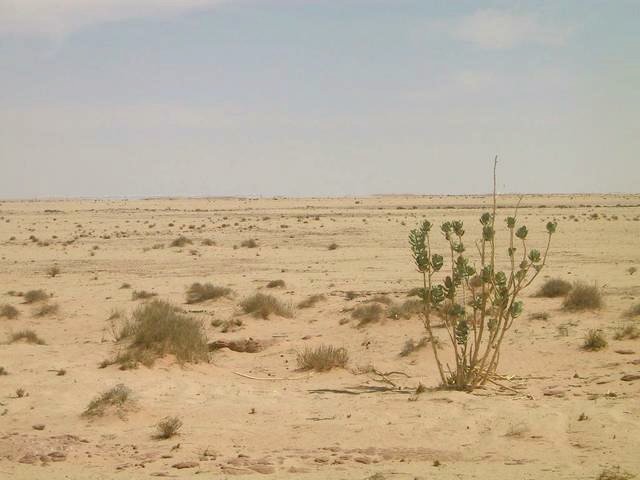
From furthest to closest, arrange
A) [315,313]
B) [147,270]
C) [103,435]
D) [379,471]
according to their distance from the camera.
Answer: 1. [147,270]
2. [315,313]
3. [103,435]
4. [379,471]

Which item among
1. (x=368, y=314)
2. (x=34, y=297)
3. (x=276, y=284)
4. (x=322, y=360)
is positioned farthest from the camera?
(x=276, y=284)

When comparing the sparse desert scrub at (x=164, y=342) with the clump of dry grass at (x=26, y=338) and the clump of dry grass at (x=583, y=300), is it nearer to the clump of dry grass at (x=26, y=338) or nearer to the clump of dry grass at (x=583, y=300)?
the clump of dry grass at (x=26, y=338)

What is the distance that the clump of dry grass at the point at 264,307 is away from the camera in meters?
17.8

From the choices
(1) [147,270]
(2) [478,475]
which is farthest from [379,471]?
(1) [147,270]

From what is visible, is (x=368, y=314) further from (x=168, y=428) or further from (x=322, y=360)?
(x=168, y=428)

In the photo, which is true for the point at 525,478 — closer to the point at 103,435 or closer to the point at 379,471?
the point at 379,471

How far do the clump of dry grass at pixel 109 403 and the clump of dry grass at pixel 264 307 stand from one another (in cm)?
770

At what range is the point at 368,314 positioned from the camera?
645 inches

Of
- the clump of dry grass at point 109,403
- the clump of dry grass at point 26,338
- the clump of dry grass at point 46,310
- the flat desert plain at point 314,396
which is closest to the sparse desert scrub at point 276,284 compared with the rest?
the flat desert plain at point 314,396

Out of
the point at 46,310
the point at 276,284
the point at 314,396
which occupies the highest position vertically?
the point at 276,284

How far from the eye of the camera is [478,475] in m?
7.42

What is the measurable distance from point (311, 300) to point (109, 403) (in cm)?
961

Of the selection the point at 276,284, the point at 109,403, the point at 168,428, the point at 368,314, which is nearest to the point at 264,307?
the point at 368,314

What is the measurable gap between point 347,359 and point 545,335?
3896 millimetres
